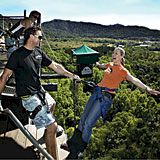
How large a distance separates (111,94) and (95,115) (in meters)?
0.32

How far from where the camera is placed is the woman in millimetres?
4801

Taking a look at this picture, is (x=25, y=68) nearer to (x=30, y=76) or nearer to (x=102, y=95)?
(x=30, y=76)

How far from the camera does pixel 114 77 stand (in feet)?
15.9

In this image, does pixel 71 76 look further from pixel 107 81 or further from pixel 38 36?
pixel 38 36

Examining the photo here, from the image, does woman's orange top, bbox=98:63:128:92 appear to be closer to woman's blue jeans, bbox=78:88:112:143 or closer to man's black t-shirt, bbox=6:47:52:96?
woman's blue jeans, bbox=78:88:112:143

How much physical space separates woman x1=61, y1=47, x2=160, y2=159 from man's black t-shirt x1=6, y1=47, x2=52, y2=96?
759mm

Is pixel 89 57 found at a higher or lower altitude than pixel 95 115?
higher

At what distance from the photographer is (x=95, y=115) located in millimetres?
4812

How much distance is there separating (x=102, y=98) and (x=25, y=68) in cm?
104

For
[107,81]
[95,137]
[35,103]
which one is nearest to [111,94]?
[107,81]

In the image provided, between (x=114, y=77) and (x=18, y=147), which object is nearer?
(x=114, y=77)

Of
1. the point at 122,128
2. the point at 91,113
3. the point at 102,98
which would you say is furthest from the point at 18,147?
the point at 122,128

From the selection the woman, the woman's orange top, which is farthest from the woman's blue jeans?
the woman's orange top

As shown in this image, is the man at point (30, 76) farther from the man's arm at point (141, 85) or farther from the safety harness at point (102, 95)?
the man's arm at point (141, 85)
